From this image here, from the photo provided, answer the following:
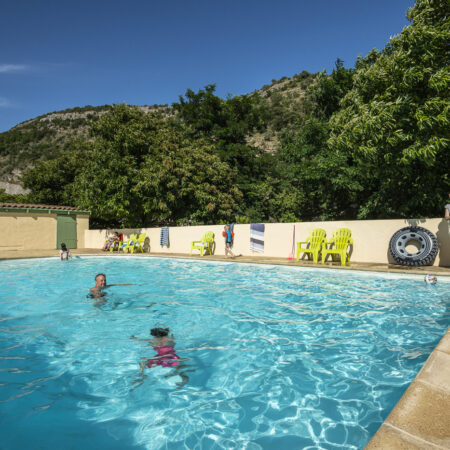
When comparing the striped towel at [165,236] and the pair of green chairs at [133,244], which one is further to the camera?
the pair of green chairs at [133,244]

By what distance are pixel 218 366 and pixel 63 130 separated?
80.7m

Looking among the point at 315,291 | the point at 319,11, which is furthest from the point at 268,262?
the point at 319,11

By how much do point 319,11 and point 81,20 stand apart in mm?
14092

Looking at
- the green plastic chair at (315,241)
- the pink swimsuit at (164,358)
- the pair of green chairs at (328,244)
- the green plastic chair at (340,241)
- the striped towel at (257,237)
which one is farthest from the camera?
the striped towel at (257,237)

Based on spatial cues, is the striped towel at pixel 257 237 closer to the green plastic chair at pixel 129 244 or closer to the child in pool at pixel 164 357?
the green plastic chair at pixel 129 244

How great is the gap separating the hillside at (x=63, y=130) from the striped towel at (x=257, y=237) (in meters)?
34.8

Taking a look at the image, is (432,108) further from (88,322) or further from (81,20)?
(81,20)

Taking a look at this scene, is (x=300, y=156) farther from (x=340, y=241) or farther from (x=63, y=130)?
(x=63, y=130)

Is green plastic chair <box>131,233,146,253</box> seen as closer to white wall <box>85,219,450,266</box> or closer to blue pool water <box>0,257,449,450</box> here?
white wall <box>85,219,450,266</box>

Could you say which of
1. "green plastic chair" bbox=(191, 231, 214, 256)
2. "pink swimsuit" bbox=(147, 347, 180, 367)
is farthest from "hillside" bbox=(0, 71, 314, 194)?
"pink swimsuit" bbox=(147, 347, 180, 367)

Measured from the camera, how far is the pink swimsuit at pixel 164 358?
3.07 metres

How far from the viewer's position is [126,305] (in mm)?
5527

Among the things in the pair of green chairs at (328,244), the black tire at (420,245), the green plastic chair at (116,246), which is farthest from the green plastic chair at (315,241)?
the green plastic chair at (116,246)

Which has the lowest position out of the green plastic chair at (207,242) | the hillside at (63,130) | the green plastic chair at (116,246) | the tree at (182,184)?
the green plastic chair at (116,246)
